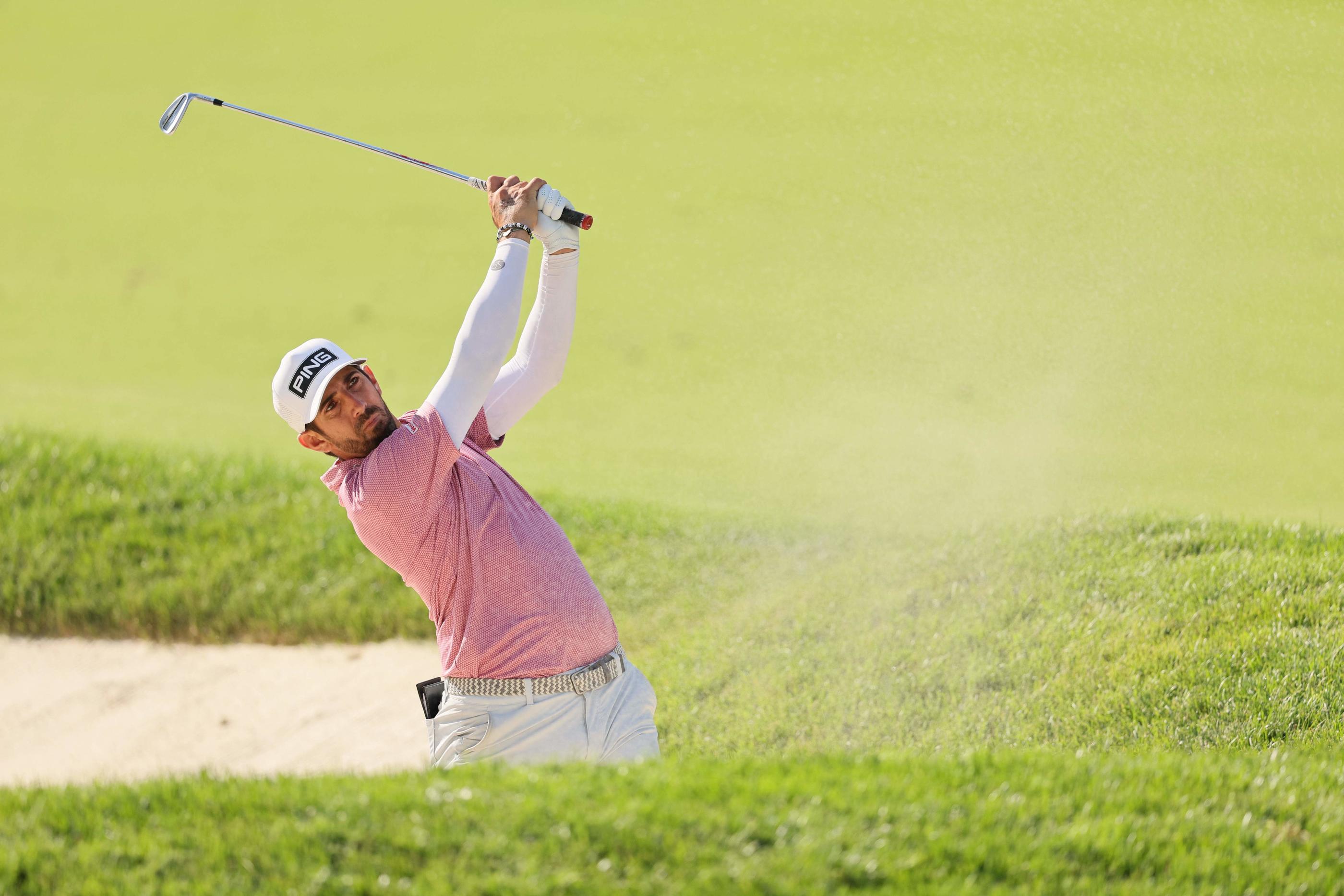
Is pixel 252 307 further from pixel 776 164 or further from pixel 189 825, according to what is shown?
pixel 189 825

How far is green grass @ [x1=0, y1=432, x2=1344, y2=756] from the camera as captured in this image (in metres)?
4.84

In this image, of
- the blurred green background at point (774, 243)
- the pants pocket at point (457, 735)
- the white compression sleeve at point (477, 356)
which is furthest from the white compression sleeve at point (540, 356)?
the blurred green background at point (774, 243)

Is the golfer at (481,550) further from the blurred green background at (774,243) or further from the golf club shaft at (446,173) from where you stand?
the blurred green background at (774,243)

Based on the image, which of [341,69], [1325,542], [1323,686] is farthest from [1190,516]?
[341,69]

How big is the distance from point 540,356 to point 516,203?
1.64ft

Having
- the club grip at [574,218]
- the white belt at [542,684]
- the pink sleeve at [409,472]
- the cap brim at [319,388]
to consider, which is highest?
the club grip at [574,218]

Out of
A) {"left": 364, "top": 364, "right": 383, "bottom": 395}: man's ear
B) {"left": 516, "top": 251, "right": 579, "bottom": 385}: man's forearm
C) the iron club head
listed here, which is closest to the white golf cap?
{"left": 364, "top": 364, "right": 383, "bottom": 395}: man's ear

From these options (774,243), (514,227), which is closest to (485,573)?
(514,227)

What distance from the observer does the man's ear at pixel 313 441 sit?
3666 millimetres

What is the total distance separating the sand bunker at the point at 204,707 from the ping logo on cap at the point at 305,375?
7.29 ft

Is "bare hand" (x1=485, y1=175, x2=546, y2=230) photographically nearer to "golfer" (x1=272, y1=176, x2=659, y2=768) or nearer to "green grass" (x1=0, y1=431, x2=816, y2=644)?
"golfer" (x1=272, y1=176, x2=659, y2=768)

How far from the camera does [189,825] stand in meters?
3.18

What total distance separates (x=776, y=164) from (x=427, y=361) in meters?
2.71

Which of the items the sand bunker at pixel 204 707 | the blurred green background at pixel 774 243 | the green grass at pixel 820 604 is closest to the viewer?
the green grass at pixel 820 604
